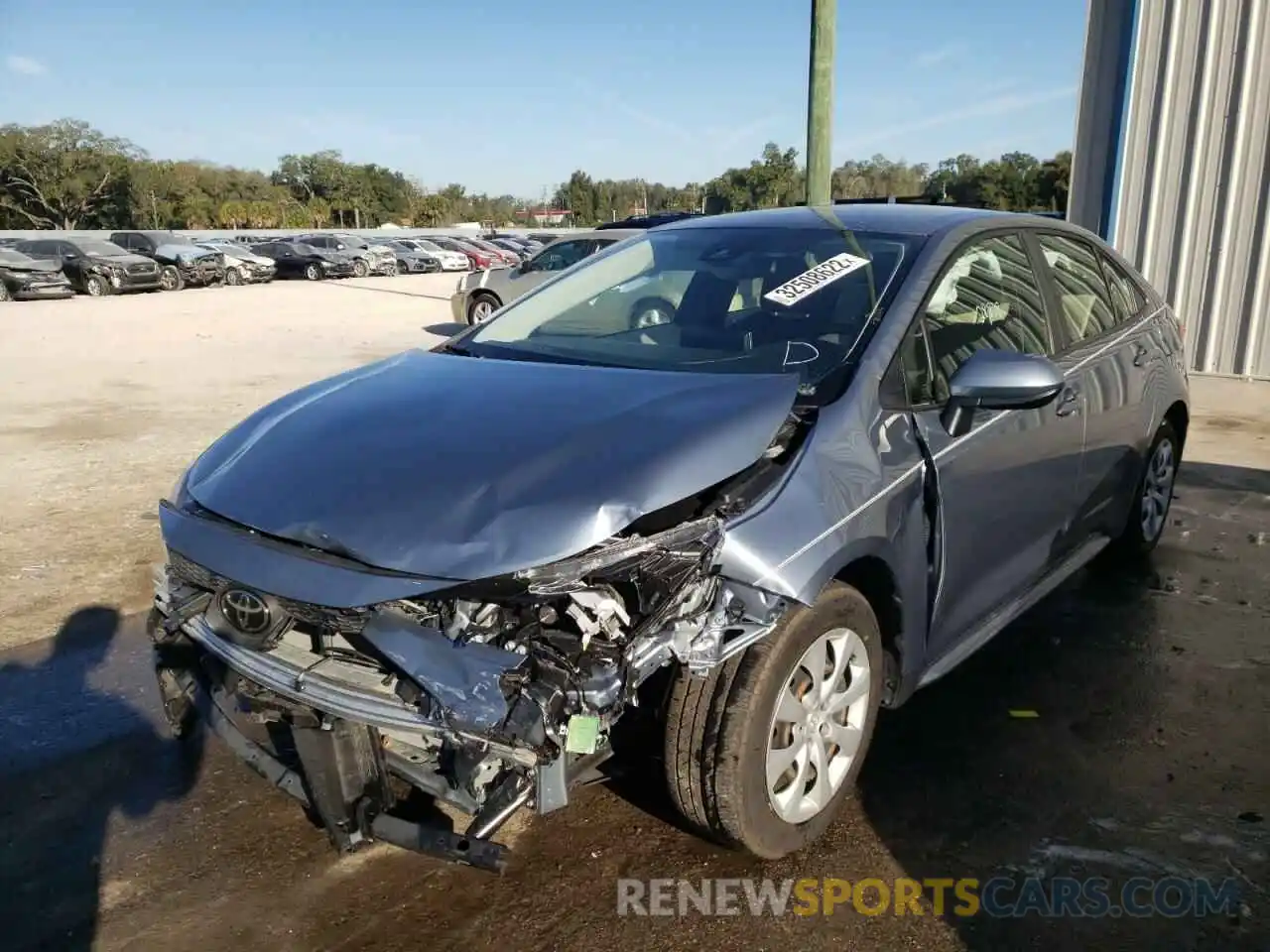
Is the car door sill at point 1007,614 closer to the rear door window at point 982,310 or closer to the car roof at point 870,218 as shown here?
the rear door window at point 982,310

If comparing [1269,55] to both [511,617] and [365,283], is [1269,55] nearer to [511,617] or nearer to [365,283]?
[511,617]

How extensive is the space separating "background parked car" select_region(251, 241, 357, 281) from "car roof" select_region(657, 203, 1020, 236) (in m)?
32.9

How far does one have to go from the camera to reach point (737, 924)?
8.17ft

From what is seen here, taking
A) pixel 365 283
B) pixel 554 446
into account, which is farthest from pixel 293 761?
pixel 365 283

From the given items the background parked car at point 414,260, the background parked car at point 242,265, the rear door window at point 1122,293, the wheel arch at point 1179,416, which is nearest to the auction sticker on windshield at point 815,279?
the rear door window at point 1122,293

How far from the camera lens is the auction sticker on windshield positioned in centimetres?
326

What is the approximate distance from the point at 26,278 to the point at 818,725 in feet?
89.1

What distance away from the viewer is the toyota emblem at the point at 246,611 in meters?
2.30

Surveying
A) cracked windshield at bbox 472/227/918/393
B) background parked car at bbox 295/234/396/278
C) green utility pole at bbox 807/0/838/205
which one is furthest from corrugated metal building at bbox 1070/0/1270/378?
background parked car at bbox 295/234/396/278

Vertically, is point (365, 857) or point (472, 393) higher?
point (472, 393)

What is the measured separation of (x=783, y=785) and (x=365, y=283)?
31402mm

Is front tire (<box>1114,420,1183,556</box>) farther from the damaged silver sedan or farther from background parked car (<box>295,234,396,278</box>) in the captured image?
background parked car (<box>295,234,396,278</box>)

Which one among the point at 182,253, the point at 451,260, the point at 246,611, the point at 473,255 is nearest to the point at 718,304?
the point at 246,611

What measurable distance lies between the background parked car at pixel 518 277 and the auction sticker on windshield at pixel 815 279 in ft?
36.7
